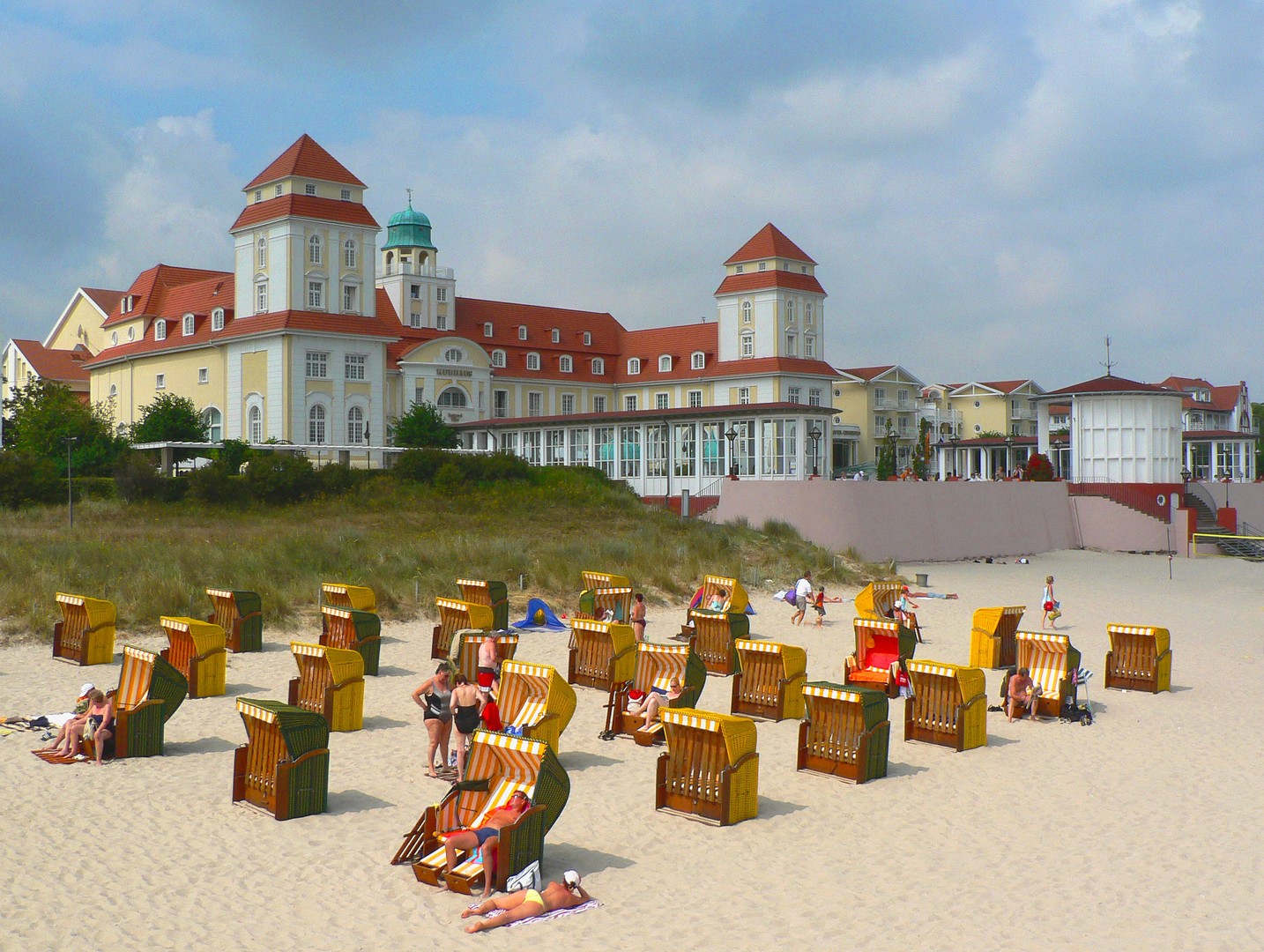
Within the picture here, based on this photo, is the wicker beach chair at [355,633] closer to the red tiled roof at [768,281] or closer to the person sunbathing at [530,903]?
the person sunbathing at [530,903]

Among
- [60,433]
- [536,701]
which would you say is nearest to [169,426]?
[60,433]

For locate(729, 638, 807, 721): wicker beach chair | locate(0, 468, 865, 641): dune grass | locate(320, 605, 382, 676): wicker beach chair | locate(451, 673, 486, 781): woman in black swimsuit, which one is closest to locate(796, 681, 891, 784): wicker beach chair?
locate(729, 638, 807, 721): wicker beach chair

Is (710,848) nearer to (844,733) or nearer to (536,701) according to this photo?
(844,733)

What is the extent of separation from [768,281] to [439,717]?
64522mm

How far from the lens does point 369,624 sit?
17.9 meters

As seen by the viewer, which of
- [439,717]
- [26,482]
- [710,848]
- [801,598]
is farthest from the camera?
[26,482]

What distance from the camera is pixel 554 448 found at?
5428 cm

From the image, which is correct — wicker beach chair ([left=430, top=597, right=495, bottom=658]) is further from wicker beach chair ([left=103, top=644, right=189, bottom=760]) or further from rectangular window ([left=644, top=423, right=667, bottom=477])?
rectangular window ([left=644, top=423, right=667, bottom=477])

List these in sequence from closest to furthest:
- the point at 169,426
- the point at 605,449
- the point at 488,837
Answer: the point at 488,837, the point at 605,449, the point at 169,426

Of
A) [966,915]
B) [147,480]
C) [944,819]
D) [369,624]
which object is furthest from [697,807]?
[147,480]

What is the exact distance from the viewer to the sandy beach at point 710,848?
26.3ft

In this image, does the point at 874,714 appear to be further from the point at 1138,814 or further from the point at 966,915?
the point at 966,915

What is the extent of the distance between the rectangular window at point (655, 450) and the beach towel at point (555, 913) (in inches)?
1567

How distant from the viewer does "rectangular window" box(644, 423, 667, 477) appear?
48.3 metres
